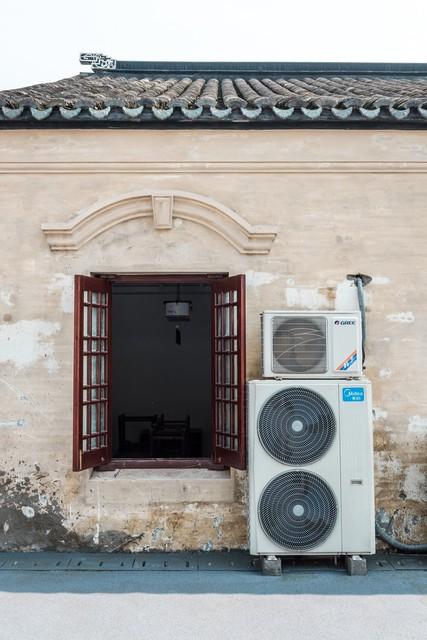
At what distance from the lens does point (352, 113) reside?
19.9 ft

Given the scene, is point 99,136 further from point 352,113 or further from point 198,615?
point 198,615

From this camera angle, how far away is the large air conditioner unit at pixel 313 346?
5.52 m

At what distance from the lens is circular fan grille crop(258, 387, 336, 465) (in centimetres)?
540

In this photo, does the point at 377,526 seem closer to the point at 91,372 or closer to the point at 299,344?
the point at 299,344

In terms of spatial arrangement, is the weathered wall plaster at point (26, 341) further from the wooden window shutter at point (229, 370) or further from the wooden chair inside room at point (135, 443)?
the wooden chair inside room at point (135, 443)

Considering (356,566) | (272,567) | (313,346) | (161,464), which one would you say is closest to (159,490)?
(161,464)

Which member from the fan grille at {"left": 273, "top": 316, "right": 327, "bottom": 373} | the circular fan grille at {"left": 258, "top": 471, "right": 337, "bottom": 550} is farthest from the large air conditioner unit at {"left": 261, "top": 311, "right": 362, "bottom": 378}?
the circular fan grille at {"left": 258, "top": 471, "right": 337, "bottom": 550}

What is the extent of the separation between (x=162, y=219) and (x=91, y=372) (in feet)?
5.88

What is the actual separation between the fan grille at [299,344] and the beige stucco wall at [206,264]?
0.64m

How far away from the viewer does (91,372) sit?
6188mm

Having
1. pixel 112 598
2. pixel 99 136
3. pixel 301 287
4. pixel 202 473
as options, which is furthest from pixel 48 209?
pixel 112 598

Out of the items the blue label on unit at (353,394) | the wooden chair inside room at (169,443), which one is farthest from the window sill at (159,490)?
the wooden chair inside room at (169,443)

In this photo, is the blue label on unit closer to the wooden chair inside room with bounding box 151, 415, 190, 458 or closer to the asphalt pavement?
the asphalt pavement

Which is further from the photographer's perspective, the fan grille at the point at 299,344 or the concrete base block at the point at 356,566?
the fan grille at the point at 299,344
